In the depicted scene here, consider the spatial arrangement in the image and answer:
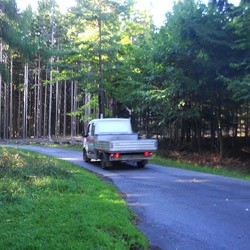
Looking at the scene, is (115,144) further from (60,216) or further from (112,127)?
(60,216)

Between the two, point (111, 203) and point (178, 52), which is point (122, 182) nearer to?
point (111, 203)

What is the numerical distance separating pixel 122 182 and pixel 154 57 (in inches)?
367

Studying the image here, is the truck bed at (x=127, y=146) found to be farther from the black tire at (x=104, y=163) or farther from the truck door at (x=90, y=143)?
the truck door at (x=90, y=143)

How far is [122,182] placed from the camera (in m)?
9.74

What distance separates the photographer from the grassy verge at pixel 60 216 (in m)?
4.01

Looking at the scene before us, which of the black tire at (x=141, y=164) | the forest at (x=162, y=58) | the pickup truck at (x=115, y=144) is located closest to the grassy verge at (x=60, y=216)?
the pickup truck at (x=115, y=144)

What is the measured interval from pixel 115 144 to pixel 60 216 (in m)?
6.98

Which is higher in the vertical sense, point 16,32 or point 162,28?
point 162,28

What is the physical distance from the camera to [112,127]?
14.6 meters

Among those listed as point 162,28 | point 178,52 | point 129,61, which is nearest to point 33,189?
point 178,52

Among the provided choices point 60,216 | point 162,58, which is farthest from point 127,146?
point 60,216

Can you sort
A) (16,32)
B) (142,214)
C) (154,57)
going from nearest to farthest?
(142,214)
(16,32)
(154,57)

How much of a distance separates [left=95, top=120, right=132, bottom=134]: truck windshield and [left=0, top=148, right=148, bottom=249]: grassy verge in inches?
249

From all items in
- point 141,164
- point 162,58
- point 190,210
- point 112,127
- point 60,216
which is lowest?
point 190,210
